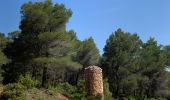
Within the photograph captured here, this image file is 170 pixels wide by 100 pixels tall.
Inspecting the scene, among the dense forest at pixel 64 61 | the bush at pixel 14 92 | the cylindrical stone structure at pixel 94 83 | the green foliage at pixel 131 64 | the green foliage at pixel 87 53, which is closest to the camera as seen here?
the bush at pixel 14 92

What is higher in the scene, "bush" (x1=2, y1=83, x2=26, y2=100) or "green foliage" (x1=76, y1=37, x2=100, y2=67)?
"green foliage" (x1=76, y1=37, x2=100, y2=67)

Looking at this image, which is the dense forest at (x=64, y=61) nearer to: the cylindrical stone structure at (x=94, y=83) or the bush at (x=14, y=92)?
the bush at (x=14, y=92)

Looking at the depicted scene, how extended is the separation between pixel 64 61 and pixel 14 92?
29.0ft

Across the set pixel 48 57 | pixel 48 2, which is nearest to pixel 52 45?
pixel 48 57

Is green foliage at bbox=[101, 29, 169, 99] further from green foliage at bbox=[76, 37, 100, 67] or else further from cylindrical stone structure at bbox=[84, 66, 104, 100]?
cylindrical stone structure at bbox=[84, 66, 104, 100]

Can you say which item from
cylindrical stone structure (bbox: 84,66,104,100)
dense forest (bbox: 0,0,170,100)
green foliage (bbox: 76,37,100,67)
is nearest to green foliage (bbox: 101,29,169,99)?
dense forest (bbox: 0,0,170,100)

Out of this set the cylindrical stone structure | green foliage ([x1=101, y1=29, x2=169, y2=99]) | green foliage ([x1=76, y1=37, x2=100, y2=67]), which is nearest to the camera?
the cylindrical stone structure

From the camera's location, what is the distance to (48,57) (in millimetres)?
30906

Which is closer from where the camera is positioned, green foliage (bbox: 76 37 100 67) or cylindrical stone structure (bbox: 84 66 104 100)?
cylindrical stone structure (bbox: 84 66 104 100)

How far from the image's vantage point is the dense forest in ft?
98.5

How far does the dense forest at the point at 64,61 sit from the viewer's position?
30031mm

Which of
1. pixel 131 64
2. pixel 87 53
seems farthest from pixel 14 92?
pixel 131 64

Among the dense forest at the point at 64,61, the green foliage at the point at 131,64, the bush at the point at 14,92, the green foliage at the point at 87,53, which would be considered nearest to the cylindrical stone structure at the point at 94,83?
the dense forest at the point at 64,61

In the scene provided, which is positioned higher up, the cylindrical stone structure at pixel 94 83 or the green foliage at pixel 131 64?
the green foliage at pixel 131 64
